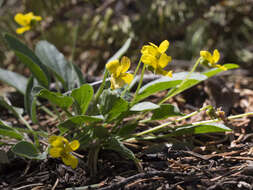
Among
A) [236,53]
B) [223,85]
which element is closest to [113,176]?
[223,85]

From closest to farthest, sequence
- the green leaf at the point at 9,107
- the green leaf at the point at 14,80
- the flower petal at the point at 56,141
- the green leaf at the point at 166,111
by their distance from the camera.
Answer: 1. the flower petal at the point at 56,141
2. the green leaf at the point at 166,111
3. the green leaf at the point at 9,107
4. the green leaf at the point at 14,80

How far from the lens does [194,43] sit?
8.23ft

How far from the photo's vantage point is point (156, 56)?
969 millimetres

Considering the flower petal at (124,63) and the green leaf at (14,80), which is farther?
the green leaf at (14,80)

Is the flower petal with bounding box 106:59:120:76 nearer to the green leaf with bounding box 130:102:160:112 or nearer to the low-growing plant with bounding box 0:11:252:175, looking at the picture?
the low-growing plant with bounding box 0:11:252:175

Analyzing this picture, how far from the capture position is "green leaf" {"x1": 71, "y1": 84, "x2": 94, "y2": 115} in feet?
3.23

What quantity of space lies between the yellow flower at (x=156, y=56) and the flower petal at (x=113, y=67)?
0.10 metres

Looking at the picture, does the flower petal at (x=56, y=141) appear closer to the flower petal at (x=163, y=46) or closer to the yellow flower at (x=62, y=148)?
the yellow flower at (x=62, y=148)

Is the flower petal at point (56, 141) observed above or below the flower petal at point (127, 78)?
below

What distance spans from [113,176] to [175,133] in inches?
12.6

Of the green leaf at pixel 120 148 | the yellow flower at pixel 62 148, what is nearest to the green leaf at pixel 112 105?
the green leaf at pixel 120 148

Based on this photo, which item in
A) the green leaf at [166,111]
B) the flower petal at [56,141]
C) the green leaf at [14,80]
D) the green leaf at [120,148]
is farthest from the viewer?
the green leaf at [14,80]

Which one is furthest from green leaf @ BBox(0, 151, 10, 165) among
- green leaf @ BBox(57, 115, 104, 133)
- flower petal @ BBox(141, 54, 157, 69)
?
flower petal @ BBox(141, 54, 157, 69)

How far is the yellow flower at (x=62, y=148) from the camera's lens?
86 cm
